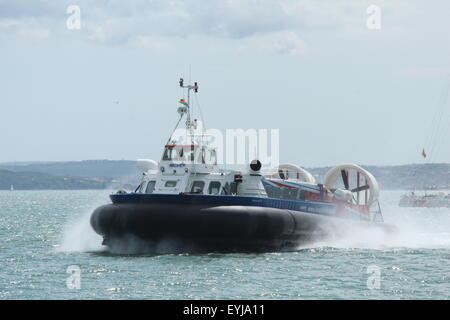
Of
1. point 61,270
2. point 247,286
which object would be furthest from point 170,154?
point 247,286

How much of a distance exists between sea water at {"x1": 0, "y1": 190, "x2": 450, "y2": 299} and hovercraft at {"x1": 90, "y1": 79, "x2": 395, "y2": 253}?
1.32ft

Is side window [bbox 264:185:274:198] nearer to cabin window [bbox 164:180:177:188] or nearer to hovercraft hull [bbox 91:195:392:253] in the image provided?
hovercraft hull [bbox 91:195:392:253]

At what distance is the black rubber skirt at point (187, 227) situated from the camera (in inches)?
854

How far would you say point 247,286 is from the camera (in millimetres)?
17781

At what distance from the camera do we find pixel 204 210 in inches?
857

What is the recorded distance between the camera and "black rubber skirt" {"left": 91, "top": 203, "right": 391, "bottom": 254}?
21.7m

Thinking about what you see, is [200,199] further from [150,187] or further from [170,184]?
[150,187]

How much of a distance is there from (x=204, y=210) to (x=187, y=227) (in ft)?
2.03

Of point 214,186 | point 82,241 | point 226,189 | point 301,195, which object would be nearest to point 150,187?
point 214,186

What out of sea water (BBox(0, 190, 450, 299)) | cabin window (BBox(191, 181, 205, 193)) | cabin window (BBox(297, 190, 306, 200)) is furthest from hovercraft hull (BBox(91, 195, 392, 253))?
cabin window (BBox(297, 190, 306, 200))
